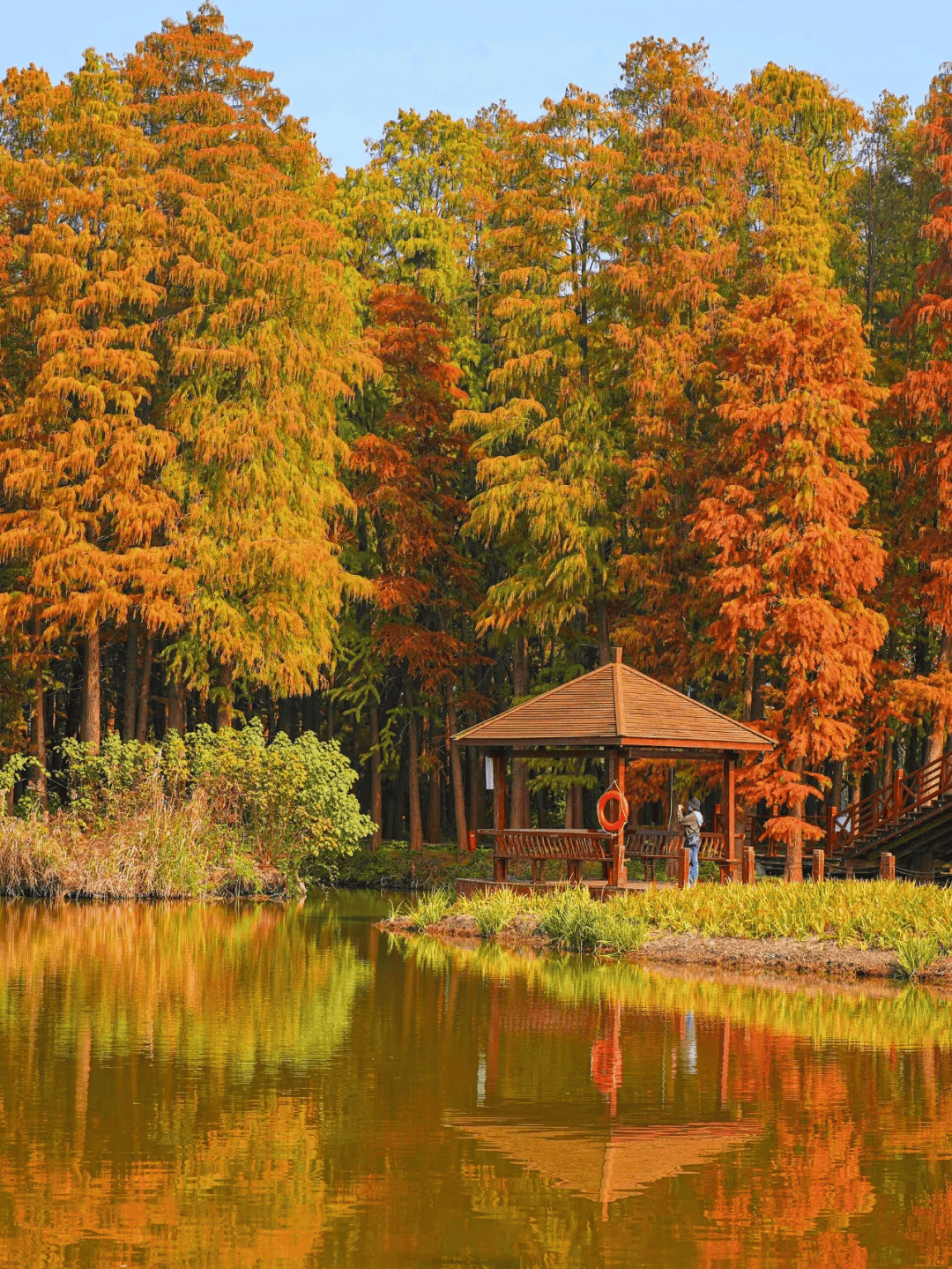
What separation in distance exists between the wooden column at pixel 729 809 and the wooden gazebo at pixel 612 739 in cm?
2

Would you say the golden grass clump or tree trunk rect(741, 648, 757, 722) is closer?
the golden grass clump

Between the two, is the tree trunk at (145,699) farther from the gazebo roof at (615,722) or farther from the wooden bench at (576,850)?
the wooden bench at (576,850)

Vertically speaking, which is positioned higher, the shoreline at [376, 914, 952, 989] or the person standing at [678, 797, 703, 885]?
the person standing at [678, 797, 703, 885]

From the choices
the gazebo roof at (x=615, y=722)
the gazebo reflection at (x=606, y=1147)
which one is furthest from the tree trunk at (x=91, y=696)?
the gazebo reflection at (x=606, y=1147)

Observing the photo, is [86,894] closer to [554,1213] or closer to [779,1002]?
[779,1002]

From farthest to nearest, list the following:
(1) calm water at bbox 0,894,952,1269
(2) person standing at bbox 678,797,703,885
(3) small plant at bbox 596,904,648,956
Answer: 1. (2) person standing at bbox 678,797,703,885
2. (3) small plant at bbox 596,904,648,956
3. (1) calm water at bbox 0,894,952,1269

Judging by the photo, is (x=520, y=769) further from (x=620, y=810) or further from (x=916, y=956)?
(x=916, y=956)

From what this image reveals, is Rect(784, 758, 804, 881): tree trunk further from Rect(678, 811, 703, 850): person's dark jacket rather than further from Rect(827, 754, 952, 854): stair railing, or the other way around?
Rect(678, 811, 703, 850): person's dark jacket

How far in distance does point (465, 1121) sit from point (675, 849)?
1868 cm

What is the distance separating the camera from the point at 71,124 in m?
34.3

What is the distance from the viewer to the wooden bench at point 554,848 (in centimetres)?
2719

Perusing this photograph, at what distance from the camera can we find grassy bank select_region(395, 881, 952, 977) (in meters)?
21.1

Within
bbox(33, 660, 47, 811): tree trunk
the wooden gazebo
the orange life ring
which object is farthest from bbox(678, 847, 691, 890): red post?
bbox(33, 660, 47, 811): tree trunk

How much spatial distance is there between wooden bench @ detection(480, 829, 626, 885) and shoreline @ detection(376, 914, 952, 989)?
377 cm
